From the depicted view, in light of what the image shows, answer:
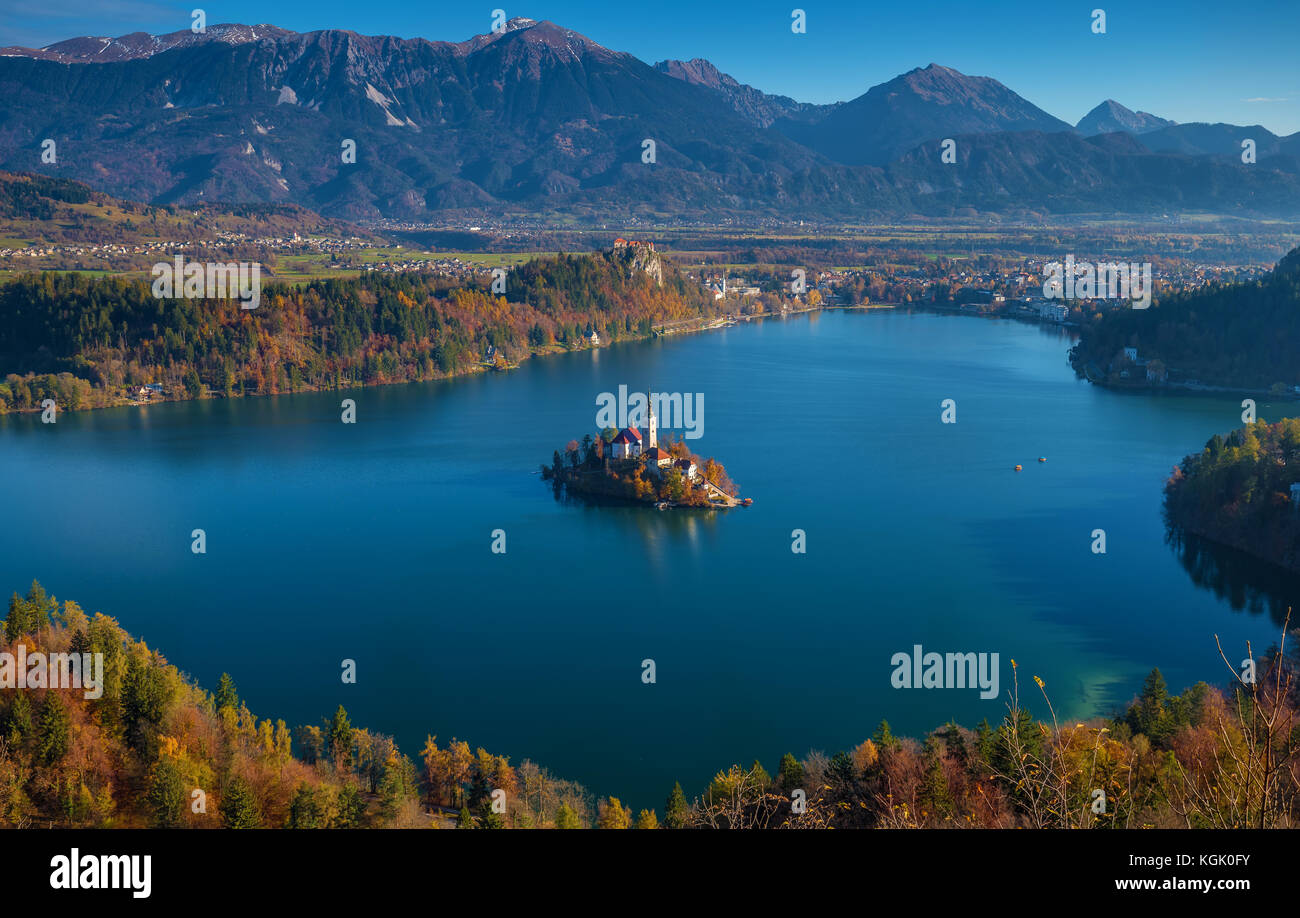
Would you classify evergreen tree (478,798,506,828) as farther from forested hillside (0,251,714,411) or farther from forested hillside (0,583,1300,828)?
forested hillside (0,251,714,411)

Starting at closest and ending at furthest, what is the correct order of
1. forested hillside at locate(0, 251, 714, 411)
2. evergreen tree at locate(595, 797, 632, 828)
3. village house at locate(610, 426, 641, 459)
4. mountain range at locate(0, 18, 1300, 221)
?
evergreen tree at locate(595, 797, 632, 828), village house at locate(610, 426, 641, 459), forested hillside at locate(0, 251, 714, 411), mountain range at locate(0, 18, 1300, 221)

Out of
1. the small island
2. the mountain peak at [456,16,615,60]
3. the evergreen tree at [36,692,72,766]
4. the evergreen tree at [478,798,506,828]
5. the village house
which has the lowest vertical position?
the evergreen tree at [478,798,506,828]

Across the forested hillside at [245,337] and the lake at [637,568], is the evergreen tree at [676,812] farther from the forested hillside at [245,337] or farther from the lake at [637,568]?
the forested hillside at [245,337]

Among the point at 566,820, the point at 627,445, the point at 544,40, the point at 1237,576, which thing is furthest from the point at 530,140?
the point at 566,820

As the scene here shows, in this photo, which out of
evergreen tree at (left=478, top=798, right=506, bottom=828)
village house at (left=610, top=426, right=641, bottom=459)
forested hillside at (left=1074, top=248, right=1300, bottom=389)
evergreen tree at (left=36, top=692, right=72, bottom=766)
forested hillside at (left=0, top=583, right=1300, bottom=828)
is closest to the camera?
evergreen tree at (left=478, top=798, right=506, bottom=828)

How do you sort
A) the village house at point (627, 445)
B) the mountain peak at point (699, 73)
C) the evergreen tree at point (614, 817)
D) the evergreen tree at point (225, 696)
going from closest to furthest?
the evergreen tree at point (614, 817), the evergreen tree at point (225, 696), the village house at point (627, 445), the mountain peak at point (699, 73)

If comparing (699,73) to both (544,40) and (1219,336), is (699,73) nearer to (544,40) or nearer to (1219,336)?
(544,40)

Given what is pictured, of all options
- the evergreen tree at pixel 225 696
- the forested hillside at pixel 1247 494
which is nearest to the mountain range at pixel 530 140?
the forested hillside at pixel 1247 494

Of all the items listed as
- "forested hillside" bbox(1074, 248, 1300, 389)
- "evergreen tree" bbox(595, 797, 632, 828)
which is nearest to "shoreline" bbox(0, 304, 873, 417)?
"forested hillside" bbox(1074, 248, 1300, 389)
